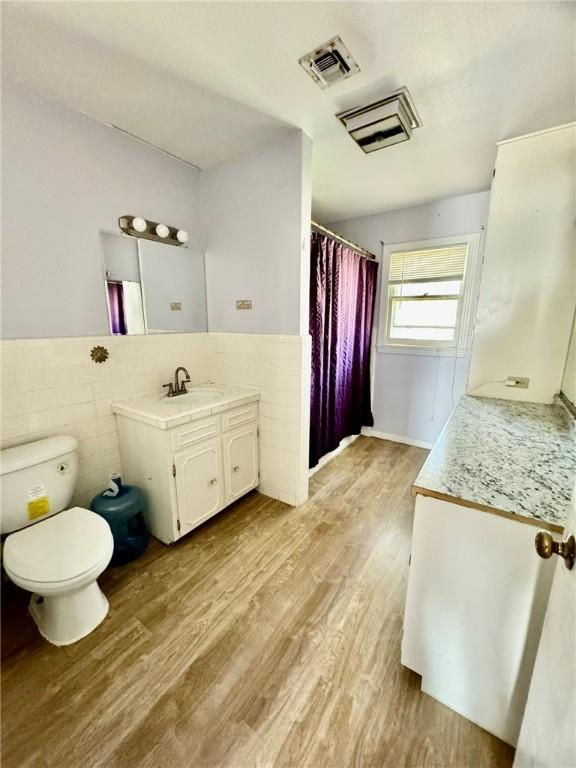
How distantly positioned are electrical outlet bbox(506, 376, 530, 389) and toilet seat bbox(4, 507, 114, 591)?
96.7 inches

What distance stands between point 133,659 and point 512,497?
1583 mm

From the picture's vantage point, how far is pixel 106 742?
1.00 meters

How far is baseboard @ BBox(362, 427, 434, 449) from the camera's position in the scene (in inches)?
128

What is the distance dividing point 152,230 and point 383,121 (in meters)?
1.53

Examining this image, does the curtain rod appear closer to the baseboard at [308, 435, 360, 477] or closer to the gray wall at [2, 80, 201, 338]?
the gray wall at [2, 80, 201, 338]

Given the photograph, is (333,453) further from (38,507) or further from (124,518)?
(38,507)

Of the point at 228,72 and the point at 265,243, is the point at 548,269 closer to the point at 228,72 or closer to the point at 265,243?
the point at 265,243

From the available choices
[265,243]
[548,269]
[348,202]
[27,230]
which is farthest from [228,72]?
[548,269]

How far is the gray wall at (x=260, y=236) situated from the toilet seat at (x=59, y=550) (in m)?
1.53

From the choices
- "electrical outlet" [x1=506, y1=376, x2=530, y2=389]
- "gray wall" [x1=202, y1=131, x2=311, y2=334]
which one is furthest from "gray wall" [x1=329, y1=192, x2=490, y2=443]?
"gray wall" [x1=202, y1=131, x2=311, y2=334]

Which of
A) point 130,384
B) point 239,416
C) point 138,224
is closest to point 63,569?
point 130,384

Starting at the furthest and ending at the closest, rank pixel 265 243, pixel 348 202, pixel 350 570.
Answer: pixel 348 202 → pixel 265 243 → pixel 350 570

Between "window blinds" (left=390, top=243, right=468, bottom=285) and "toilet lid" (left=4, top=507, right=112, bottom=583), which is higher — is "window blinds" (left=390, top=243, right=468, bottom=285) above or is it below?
above

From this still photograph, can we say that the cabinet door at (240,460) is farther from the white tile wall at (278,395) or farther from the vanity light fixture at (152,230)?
the vanity light fixture at (152,230)
